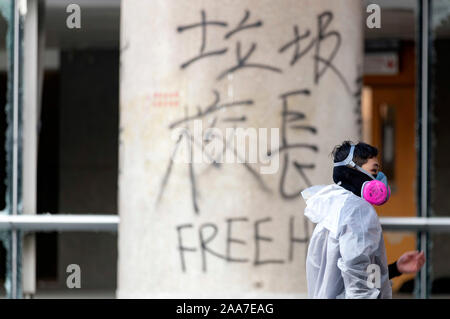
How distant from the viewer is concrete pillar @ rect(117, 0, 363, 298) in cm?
627

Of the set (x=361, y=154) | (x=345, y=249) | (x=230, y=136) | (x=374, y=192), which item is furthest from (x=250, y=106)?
(x=345, y=249)

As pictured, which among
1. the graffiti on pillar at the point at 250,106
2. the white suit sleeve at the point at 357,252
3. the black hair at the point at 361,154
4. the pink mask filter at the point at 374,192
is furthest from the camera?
the graffiti on pillar at the point at 250,106

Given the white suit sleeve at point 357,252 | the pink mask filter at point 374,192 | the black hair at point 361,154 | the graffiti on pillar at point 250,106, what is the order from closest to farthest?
the white suit sleeve at point 357,252
the pink mask filter at point 374,192
the black hair at point 361,154
the graffiti on pillar at point 250,106

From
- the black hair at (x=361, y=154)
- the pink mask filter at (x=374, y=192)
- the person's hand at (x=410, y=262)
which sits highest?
the black hair at (x=361, y=154)

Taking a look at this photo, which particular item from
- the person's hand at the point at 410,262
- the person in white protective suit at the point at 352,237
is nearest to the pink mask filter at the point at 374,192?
the person in white protective suit at the point at 352,237

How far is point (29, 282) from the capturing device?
720cm

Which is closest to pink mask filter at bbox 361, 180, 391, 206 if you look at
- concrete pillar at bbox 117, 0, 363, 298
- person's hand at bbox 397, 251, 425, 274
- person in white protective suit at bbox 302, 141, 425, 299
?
person in white protective suit at bbox 302, 141, 425, 299

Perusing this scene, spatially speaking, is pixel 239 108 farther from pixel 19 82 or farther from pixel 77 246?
pixel 77 246

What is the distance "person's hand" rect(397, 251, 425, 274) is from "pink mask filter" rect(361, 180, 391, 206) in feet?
0.94

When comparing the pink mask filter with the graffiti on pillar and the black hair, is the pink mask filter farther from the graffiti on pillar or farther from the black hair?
the graffiti on pillar

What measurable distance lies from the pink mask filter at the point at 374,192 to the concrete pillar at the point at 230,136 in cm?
180

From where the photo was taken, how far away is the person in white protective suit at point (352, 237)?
14.0 ft

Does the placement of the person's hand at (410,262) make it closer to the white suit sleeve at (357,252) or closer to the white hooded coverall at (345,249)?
the white hooded coverall at (345,249)
